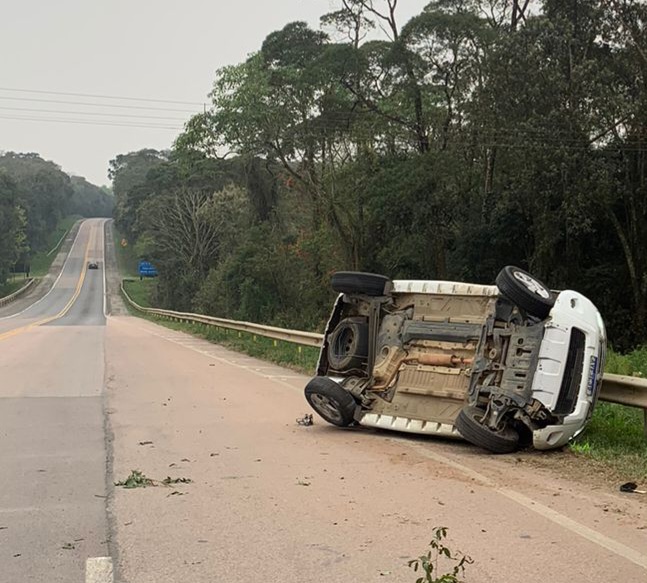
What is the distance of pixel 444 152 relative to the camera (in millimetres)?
32125

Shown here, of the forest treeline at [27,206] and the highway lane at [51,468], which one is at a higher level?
the forest treeline at [27,206]

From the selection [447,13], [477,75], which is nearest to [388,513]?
[477,75]

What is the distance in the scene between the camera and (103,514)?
5.59m

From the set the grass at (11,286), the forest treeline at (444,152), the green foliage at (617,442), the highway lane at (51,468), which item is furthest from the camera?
the grass at (11,286)

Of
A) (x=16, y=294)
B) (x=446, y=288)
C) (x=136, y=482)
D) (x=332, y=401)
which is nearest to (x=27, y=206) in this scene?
(x=16, y=294)

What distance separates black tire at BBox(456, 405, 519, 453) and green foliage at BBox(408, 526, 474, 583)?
2556 mm

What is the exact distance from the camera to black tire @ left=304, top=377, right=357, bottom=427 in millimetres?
8531

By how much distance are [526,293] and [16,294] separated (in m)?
85.4

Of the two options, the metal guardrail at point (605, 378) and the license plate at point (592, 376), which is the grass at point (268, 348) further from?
the license plate at point (592, 376)

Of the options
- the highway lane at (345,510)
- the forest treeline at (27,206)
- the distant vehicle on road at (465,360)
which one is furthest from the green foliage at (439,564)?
the forest treeline at (27,206)

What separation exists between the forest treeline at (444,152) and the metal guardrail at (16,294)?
33.1 metres

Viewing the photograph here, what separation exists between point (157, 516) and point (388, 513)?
1603 mm

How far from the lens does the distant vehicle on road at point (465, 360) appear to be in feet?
23.1

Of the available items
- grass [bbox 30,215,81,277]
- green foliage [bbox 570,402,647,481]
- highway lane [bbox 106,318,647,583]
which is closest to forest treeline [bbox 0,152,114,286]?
grass [bbox 30,215,81,277]
